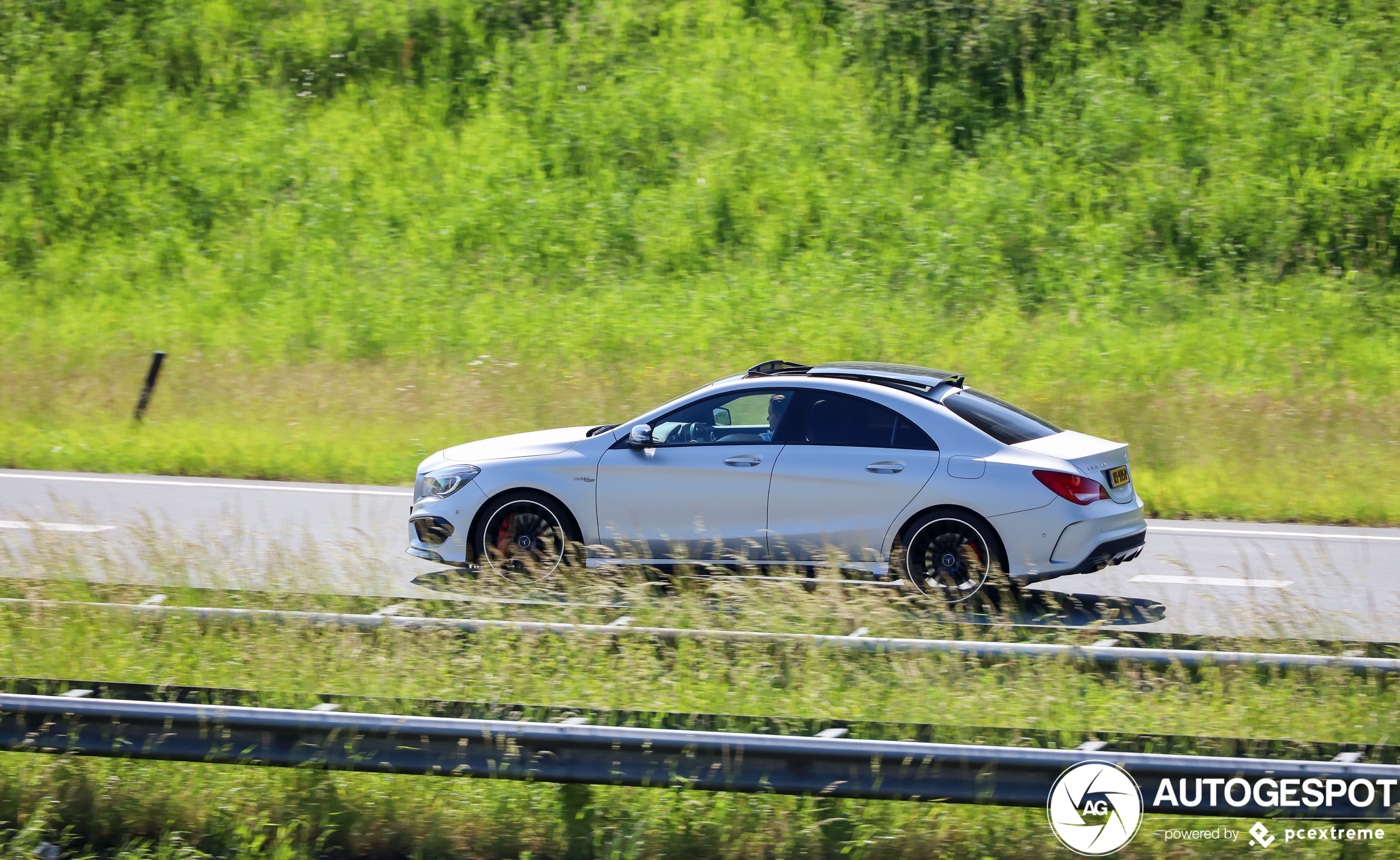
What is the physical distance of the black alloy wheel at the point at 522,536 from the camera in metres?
7.86

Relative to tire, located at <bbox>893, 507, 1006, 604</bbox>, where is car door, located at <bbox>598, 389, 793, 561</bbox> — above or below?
above

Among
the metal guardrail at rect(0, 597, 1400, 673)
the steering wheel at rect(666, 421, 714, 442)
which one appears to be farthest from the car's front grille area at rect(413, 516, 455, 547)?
the metal guardrail at rect(0, 597, 1400, 673)

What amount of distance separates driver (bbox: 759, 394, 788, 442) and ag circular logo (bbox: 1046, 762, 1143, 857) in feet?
13.1

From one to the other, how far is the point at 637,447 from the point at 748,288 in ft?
32.3

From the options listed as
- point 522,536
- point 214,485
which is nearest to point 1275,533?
point 522,536

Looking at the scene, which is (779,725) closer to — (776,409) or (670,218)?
(776,409)

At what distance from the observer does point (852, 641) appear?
5.63 meters

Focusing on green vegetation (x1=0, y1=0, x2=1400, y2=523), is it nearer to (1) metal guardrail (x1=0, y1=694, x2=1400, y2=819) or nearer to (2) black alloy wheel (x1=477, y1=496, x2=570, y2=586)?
(2) black alloy wheel (x1=477, y1=496, x2=570, y2=586)

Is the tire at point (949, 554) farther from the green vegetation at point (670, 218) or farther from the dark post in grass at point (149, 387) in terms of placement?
the dark post in grass at point (149, 387)

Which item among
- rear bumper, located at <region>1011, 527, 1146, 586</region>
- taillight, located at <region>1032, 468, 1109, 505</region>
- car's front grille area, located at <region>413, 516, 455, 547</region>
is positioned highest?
taillight, located at <region>1032, 468, 1109, 505</region>

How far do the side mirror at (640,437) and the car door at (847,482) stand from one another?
828 millimetres

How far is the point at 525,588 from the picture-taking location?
7.28 m

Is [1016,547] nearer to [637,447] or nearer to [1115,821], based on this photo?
[637,447]

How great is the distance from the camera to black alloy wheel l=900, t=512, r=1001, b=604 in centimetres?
736
